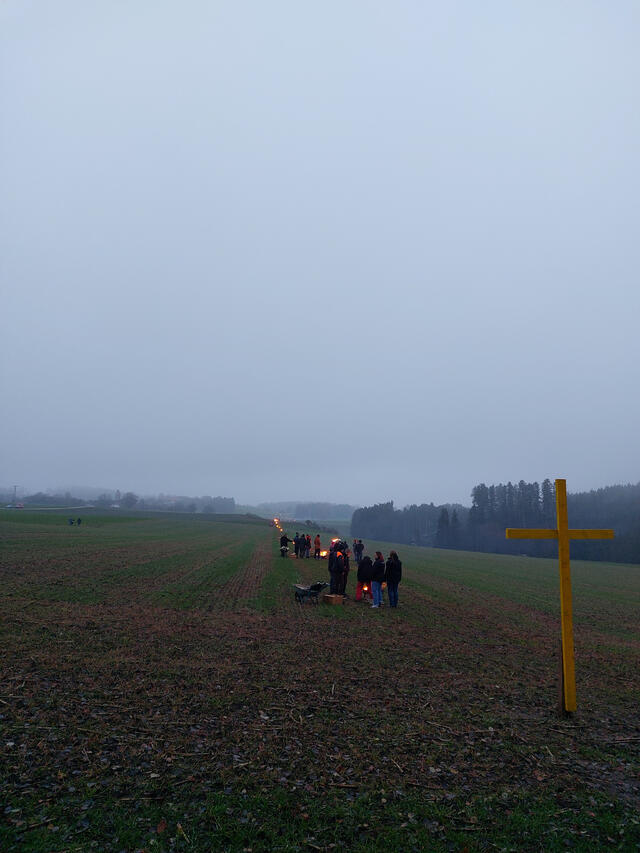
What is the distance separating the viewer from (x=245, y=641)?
1339 centimetres

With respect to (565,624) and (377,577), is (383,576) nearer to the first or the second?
(377,577)

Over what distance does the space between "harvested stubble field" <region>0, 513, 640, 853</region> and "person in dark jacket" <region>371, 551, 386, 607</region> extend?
233cm

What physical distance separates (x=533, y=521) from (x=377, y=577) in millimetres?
119186

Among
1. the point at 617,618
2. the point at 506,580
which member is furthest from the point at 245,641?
the point at 506,580

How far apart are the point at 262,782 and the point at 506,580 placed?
3269 centimetres

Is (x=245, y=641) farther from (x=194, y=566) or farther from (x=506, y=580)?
(x=506, y=580)

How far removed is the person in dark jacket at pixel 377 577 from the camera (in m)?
19.3

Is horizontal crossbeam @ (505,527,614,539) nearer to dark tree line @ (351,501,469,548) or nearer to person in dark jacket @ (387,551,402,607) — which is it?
person in dark jacket @ (387,551,402,607)

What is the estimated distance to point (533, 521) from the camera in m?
125

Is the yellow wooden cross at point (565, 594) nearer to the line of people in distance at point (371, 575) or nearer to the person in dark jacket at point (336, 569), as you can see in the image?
the line of people in distance at point (371, 575)

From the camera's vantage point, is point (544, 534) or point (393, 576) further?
point (393, 576)

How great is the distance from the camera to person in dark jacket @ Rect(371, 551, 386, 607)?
19.3 m

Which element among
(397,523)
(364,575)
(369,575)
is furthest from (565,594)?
(397,523)

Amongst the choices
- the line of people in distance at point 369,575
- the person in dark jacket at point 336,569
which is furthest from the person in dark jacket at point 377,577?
the person in dark jacket at point 336,569
